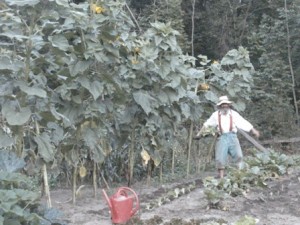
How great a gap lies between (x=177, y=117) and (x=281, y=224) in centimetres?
278

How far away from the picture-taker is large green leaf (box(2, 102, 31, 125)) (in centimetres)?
459

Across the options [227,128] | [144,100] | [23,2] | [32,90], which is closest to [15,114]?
[32,90]

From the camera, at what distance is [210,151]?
9.44m

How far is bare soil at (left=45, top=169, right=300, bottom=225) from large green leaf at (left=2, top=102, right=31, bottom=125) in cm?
105

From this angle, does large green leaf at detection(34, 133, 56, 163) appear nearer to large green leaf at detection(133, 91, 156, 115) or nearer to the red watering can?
the red watering can

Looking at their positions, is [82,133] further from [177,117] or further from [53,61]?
[177,117]

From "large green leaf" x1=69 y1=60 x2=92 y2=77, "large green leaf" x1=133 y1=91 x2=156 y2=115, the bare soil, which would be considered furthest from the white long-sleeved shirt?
"large green leaf" x1=69 y1=60 x2=92 y2=77

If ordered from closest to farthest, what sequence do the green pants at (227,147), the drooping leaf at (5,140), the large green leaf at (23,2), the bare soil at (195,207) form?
the large green leaf at (23,2) → the drooping leaf at (5,140) → the bare soil at (195,207) → the green pants at (227,147)

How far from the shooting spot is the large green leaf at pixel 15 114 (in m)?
4.59

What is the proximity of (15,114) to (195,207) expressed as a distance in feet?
7.52

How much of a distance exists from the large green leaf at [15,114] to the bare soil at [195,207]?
1048 millimetres

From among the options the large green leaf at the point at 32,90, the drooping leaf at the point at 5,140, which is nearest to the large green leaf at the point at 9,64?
the large green leaf at the point at 32,90

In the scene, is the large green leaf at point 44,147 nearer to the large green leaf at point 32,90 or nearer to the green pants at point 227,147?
the large green leaf at point 32,90

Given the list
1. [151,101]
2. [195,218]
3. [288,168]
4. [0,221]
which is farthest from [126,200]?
[288,168]
